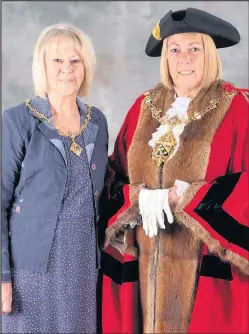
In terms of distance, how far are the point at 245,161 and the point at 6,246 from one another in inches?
41.9

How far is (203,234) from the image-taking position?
7.27 feet

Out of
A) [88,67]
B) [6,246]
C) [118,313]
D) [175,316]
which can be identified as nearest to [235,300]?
[175,316]

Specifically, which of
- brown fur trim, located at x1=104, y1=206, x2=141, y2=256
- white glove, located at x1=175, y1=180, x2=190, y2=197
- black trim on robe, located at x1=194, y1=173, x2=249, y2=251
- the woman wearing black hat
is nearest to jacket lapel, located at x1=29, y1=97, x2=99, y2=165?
the woman wearing black hat

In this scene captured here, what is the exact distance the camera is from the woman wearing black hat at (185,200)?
2.22 m

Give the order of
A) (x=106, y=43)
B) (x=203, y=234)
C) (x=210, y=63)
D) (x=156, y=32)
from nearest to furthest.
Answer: (x=203, y=234)
(x=210, y=63)
(x=156, y=32)
(x=106, y=43)

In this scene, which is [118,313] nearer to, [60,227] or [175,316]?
[175,316]

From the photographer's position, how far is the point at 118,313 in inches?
99.2

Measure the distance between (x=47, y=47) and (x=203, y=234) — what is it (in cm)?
103

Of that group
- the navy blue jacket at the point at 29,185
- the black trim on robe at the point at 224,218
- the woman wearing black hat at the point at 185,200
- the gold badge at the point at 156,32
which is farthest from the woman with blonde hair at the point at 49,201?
the black trim on robe at the point at 224,218

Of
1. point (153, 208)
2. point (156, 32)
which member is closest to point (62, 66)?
point (156, 32)

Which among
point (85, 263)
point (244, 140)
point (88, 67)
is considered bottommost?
point (85, 263)

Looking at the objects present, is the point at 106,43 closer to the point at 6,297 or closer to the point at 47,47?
the point at 47,47

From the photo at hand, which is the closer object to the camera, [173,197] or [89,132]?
[173,197]

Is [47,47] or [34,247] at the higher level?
[47,47]
